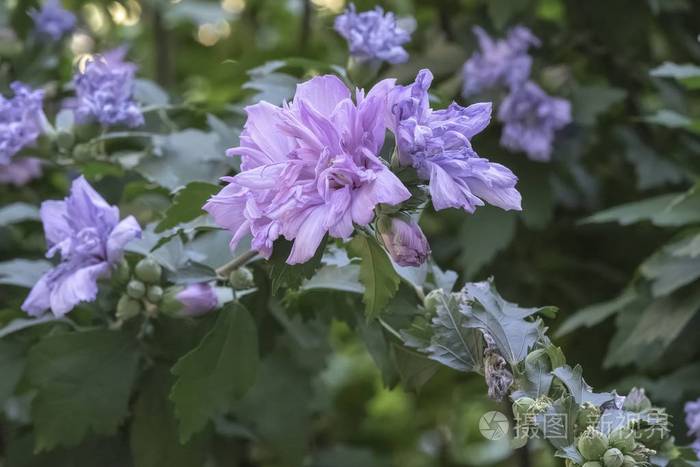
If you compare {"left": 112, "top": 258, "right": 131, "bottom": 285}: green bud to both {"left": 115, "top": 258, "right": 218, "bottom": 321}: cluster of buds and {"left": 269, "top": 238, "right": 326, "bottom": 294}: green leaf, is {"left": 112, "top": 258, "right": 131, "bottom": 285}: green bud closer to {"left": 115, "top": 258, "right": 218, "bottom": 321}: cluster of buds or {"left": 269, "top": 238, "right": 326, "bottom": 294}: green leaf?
{"left": 115, "top": 258, "right": 218, "bottom": 321}: cluster of buds

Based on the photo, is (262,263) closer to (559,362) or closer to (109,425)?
(109,425)

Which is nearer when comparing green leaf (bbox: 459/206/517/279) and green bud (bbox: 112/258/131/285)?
green bud (bbox: 112/258/131/285)

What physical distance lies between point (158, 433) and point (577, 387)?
0.47 m

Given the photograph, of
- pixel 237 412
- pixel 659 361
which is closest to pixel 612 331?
pixel 659 361

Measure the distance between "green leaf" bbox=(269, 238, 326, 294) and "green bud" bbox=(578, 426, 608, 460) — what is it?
0.25 meters

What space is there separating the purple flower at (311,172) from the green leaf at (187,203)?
0.14 meters

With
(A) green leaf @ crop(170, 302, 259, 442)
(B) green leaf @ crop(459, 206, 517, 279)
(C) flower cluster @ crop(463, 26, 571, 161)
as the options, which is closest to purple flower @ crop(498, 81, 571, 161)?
(C) flower cluster @ crop(463, 26, 571, 161)

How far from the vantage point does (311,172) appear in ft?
2.53

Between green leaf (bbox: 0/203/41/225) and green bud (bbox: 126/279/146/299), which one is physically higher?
green bud (bbox: 126/279/146/299)

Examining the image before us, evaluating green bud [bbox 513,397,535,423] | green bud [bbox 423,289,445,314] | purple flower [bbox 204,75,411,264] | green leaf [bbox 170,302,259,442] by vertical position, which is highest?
purple flower [bbox 204,75,411,264]

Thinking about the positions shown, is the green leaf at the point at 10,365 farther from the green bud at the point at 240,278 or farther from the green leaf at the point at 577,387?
the green leaf at the point at 577,387

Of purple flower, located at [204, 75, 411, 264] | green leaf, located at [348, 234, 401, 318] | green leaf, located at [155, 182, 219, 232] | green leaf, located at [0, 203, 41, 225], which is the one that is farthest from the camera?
green leaf, located at [0, 203, 41, 225]

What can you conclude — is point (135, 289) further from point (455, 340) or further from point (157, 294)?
point (455, 340)

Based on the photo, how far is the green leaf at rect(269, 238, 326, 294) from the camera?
81 cm
